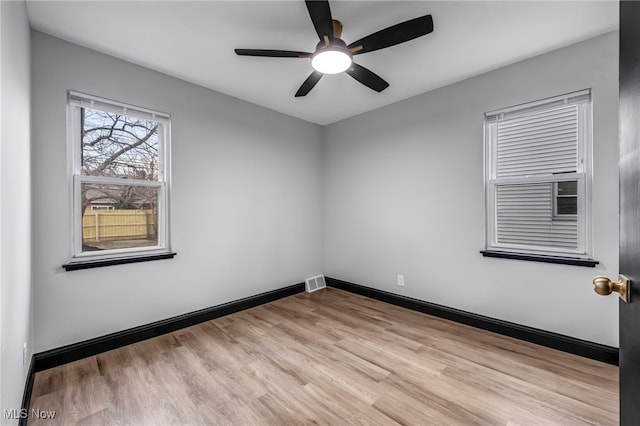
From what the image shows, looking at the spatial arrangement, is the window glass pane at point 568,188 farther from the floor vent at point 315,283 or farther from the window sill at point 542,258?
the floor vent at point 315,283

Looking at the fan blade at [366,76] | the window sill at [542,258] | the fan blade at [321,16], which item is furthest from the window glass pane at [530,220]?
the fan blade at [321,16]

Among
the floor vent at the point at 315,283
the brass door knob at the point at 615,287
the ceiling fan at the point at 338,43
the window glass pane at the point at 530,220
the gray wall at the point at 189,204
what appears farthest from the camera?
the floor vent at the point at 315,283

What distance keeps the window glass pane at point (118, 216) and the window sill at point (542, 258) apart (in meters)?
3.31

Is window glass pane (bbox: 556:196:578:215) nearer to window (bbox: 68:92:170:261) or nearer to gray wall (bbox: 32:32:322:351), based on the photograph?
gray wall (bbox: 32:32:322:351)

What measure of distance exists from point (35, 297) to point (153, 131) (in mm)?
1651

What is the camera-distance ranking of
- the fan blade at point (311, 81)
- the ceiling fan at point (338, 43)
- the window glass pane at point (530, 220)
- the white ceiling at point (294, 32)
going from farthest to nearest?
the window glass pane at point (530, 220)
the fan blade at point (311, 81)
the white ceiling at point (294, 32)
the ceiling fan at point (338, 43)

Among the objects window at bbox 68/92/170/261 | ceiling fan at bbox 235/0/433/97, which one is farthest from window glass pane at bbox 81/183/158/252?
ceiling fan at bbox 235/0/433/97

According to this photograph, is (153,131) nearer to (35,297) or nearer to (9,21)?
(9,21)

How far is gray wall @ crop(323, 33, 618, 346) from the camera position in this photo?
2.19 meters

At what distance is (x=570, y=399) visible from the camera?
69.9 inches

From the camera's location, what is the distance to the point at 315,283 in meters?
4.17

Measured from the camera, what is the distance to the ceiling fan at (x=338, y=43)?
164 centimetres

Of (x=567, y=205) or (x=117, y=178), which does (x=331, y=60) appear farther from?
(x=567, y=205)

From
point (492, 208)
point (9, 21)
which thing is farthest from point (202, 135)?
point (492, 208)
